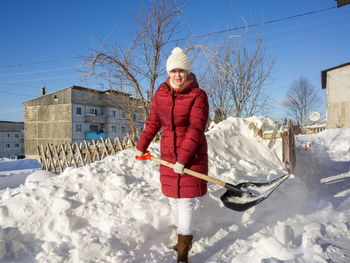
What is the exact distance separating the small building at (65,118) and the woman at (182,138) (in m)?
31.2

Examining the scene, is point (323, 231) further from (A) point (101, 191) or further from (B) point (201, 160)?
(A) point (101, 191)

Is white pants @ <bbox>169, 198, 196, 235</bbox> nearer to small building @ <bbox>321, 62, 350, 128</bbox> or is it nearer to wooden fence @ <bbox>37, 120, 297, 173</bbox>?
wooden fence @ <bbox>37, 120, 297, 173</bbox>

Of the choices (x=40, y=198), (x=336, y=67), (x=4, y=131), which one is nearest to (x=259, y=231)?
(x=40, y=198)

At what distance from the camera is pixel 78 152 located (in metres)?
Result: 9.37

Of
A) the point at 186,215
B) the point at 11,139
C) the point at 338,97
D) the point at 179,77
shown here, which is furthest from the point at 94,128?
the point at 186,215

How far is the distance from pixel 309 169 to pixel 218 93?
5.71 m

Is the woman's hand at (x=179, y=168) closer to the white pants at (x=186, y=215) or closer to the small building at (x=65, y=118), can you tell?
the white pants at (x=186, y=215)

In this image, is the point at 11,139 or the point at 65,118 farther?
the point at 11,139

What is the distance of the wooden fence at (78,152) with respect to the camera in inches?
341

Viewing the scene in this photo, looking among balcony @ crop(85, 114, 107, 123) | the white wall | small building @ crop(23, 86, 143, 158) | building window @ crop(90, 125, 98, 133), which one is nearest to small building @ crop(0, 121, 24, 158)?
small building @ crop(23, 86, 143, 158)

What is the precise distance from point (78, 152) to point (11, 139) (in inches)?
2161

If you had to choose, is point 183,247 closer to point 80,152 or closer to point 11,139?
point 80,152

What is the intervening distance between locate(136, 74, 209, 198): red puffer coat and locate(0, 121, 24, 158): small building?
194 ft

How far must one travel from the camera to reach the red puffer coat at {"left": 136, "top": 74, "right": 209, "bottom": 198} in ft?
7.23
